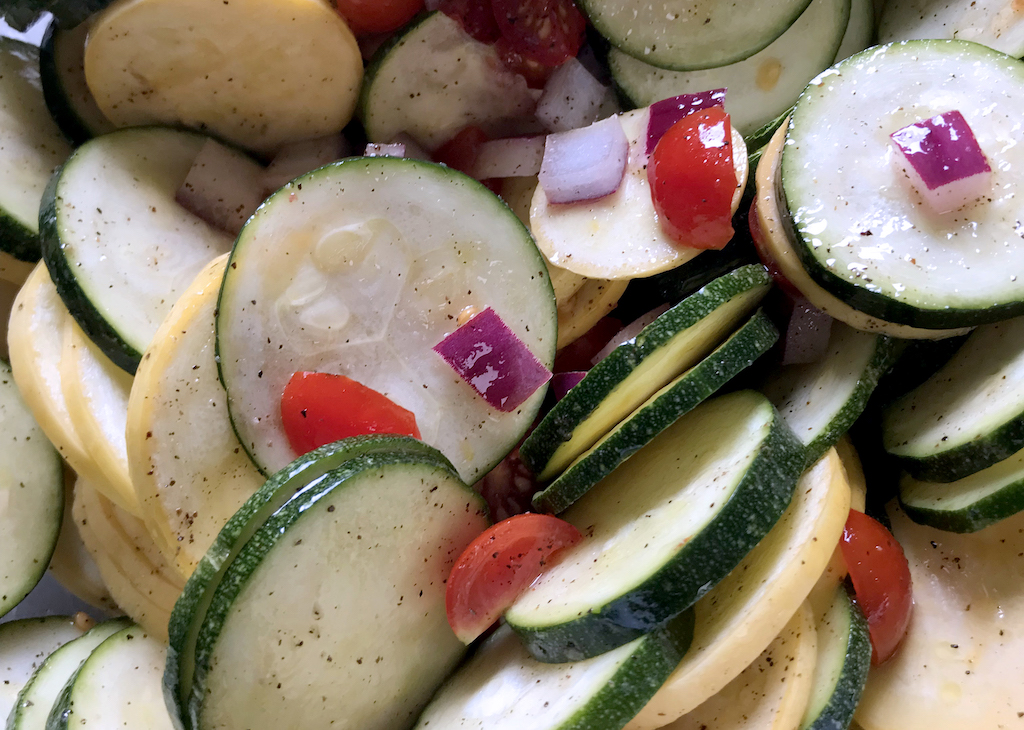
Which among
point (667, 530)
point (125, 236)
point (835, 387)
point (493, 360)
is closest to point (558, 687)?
point (667, 530)

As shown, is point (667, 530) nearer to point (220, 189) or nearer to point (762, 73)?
point (762, 73)

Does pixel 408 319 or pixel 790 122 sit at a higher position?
pixel 790 122

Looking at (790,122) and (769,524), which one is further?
(790,122)

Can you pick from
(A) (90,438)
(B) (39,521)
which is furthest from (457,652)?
(B) (39,521)

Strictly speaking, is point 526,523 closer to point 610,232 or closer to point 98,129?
point 610,232

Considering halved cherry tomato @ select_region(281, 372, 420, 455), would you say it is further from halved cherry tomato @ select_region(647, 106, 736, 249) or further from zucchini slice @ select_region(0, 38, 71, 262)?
zucchini slice @ select_region(0, 38, 71, 262)

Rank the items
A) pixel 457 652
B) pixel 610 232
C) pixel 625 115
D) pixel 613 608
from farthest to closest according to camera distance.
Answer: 1. pixel 625 115
2. pixel 610 232
3. pixel 457 652
4. pixel 613 608
